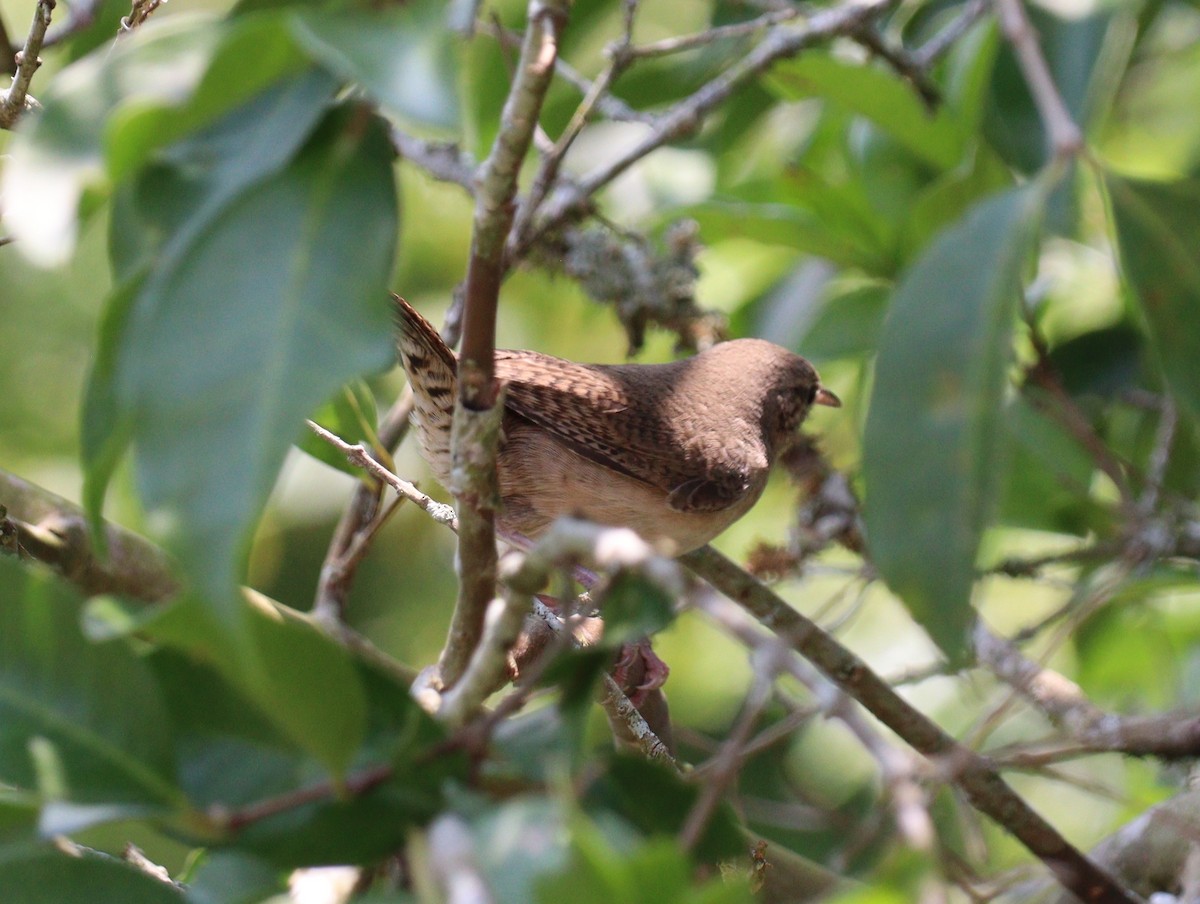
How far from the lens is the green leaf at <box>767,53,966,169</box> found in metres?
3.15

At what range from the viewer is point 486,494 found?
153cm

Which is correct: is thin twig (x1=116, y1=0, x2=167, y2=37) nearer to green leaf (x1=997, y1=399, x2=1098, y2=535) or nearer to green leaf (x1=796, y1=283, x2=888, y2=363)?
green leaf (x1=796, y1=283, x2=888, y2=363)

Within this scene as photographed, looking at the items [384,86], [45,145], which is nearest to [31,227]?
[45,145]

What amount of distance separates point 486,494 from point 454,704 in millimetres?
321

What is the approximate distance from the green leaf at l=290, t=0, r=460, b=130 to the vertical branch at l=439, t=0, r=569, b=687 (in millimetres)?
186

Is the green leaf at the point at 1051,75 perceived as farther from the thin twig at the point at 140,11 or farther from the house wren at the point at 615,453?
the thin twig at the point at 140,11

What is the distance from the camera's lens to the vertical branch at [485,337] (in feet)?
4.26

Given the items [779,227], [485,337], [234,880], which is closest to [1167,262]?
[485,337]

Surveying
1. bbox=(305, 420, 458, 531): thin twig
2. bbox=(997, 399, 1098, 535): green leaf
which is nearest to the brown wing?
bbox=(997, 399, 1098, 535): green leaf

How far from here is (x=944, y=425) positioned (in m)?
1.17

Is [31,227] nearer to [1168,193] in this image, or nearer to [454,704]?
[454,704]

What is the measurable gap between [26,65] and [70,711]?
1.44 m

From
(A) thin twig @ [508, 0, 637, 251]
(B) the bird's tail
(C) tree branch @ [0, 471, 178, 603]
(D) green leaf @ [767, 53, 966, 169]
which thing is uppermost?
(D) green leaf @ [767, 53, 966, 169]

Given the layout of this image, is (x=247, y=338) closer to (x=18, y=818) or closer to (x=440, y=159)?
(x=18, y=818)
